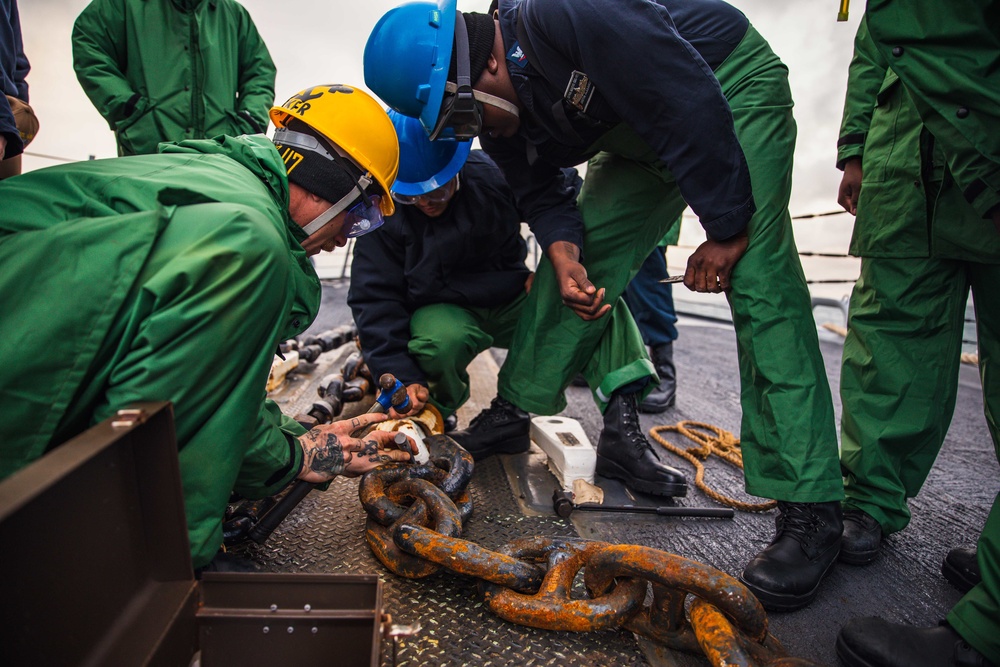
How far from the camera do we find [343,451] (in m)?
1.50

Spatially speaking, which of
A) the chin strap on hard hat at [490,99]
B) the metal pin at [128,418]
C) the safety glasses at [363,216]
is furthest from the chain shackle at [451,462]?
the chin strap on hard hat at [490,99]

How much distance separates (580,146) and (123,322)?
1.44m

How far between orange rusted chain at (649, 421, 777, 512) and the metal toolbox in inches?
52.2

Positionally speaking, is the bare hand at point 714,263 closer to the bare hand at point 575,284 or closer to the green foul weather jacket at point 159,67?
the bare hand at point 575,284

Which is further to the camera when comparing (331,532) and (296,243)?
(331,532)

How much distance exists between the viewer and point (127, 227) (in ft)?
3.08

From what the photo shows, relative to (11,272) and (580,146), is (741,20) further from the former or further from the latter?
(11,272)

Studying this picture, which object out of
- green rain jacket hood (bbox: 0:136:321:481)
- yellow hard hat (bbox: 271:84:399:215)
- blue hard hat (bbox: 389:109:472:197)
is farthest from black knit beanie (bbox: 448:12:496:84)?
green rain jacket hood (bbox: 0:136:321:481)

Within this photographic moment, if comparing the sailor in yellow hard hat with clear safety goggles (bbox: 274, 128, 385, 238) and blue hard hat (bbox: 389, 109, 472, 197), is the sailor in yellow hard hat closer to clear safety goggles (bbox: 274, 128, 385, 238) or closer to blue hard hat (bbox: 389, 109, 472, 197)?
clear safety goggles (bbox: 274, 128, 385, 238)

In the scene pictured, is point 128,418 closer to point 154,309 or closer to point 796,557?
point 154,309

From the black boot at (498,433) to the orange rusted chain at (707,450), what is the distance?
1.97ft

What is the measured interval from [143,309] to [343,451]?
68 centimetres

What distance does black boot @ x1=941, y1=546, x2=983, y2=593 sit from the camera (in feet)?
4.86

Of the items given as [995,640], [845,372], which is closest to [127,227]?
[995,640]
